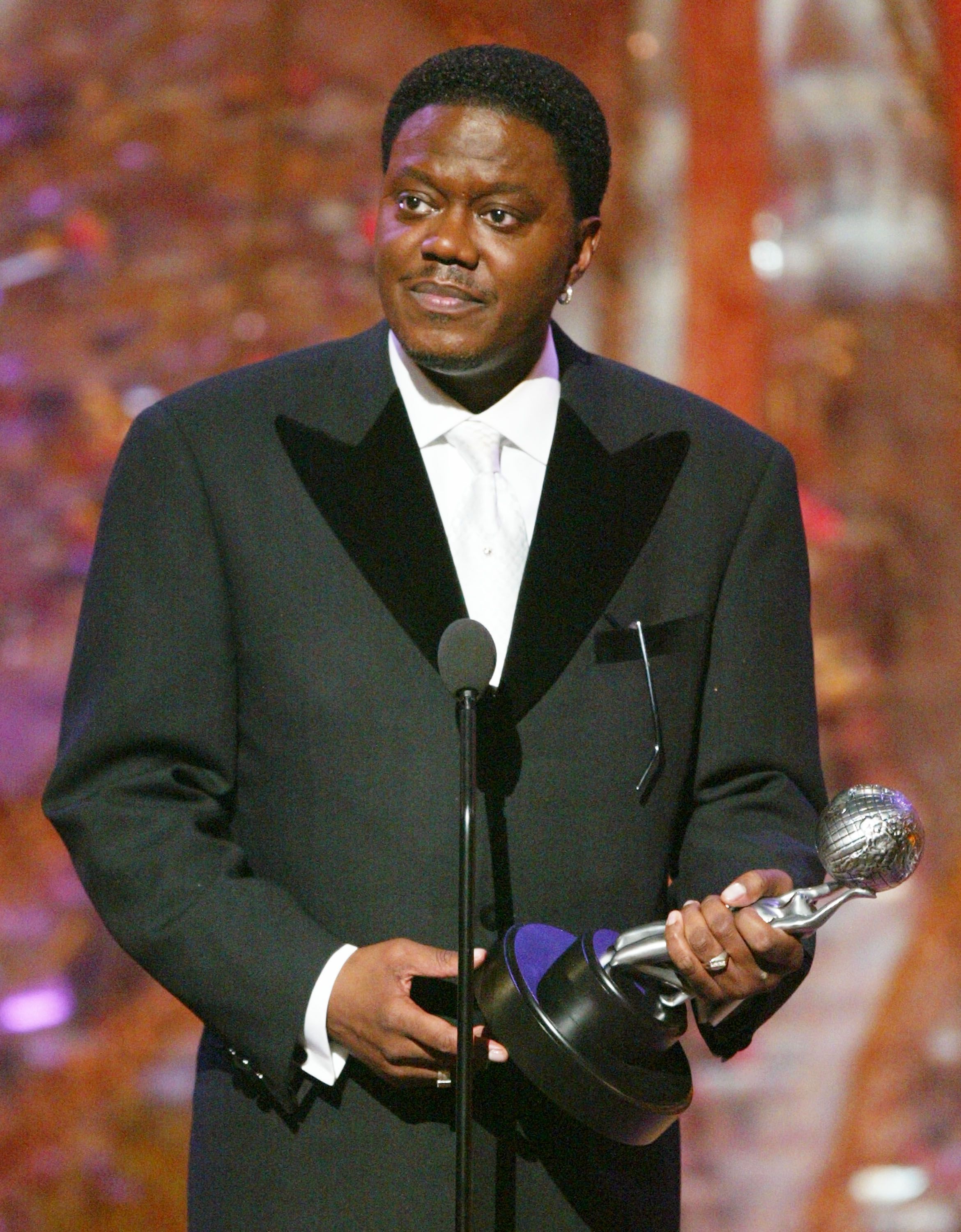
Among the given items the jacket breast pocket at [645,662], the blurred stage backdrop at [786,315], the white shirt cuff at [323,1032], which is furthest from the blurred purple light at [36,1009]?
the jacket breast pocket at [645,662]

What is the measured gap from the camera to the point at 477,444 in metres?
1.57

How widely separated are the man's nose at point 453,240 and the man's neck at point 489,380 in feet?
0.36

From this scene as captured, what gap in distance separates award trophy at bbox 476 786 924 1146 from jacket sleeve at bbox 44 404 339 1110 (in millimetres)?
174

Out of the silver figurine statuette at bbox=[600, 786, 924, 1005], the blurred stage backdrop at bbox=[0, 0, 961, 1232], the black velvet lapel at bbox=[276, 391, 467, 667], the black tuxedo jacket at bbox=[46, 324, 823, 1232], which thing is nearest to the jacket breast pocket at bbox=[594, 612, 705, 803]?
the black tuxedo jacket at bbox=[46, 324, 823, 1232]

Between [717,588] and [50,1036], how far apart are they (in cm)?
156

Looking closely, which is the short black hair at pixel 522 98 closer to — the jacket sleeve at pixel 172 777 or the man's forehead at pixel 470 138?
the man's forehead at pixel 470 138

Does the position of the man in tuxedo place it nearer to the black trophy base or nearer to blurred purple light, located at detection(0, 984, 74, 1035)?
the black trophy base

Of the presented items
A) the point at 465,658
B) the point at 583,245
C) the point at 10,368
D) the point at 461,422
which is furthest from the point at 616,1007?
the point at 10,368

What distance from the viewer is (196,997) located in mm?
1346

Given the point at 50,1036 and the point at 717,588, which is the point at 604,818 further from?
the point at 50,1036

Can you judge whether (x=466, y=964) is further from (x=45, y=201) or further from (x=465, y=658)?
(x=45, y=201)

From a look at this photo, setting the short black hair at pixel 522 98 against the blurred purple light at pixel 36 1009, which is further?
the blurred purple light at pixel 36 1009

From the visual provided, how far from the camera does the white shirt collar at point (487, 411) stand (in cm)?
157

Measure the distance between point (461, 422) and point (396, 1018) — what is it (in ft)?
1.93
